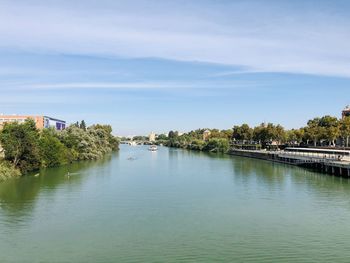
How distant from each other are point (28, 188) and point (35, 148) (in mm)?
13681

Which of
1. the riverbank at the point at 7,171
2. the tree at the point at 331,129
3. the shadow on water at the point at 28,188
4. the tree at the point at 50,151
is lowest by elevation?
the shadow on water at the point at 28,188

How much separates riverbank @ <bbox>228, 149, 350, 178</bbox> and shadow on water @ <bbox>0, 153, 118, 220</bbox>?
1249 inches

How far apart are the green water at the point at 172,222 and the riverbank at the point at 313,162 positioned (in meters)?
13.1

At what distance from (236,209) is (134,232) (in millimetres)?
9277

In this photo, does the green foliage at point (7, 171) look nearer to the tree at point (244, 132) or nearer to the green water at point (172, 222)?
the green water at point (172, 222)

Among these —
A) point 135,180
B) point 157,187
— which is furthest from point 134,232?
point 135,180

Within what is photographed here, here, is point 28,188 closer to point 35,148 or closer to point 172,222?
point 35,148

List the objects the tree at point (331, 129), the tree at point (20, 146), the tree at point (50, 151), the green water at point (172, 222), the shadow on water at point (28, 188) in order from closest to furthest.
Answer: the green water at point (172, 222) → the shadow on water at point (28, 188) → the tree at point (20, 146) → the tree at point (50, 151) → the tree at point (331, 129)

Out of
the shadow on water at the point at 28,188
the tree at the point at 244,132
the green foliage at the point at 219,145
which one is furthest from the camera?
the tree at the point at 244,132

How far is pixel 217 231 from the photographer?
22859 mm

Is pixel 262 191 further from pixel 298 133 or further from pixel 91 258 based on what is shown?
pixel 298 133

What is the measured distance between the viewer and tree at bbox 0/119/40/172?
4919 cm

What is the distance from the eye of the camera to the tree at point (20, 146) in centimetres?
4919

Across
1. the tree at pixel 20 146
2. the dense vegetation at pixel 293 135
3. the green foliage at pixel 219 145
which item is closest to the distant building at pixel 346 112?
the dense vegetation at pixel 293 135
